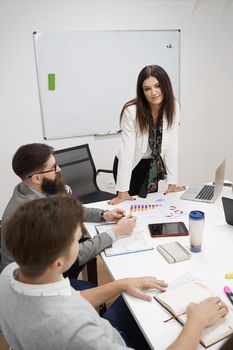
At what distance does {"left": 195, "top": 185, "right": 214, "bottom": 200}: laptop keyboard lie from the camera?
6.53 feet

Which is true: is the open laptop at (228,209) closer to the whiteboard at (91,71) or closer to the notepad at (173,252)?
the notepad at (173,252)

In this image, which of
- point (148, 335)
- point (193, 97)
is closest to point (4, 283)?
point (148, 335)

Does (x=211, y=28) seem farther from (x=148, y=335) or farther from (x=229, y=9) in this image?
(x=148, y=335)

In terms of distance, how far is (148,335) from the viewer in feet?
3.16

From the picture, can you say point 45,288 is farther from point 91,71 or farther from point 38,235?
point 91,71

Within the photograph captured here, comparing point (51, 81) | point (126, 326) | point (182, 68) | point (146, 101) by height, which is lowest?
Result: point (126, 326)

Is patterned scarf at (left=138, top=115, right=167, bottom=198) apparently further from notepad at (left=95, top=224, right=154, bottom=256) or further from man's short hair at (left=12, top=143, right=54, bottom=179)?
man's short hair at (left=12, top=143, right=54, bottom=179)

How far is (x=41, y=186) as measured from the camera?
1.59m

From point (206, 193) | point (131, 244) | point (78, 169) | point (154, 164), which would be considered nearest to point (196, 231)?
point (131, 244)

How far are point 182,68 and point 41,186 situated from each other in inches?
102

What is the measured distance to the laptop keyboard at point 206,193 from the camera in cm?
199

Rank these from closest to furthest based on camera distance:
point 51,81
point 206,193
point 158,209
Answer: point 158,209, point 206,193, point 51,81

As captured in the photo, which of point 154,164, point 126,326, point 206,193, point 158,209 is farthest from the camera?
point 154,164

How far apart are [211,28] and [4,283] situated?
3555mm
